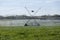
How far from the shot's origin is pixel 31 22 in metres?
24.9

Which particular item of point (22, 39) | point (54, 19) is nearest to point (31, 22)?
point (54, 19)

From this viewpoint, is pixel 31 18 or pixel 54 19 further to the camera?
pixel 54 19

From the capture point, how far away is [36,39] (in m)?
9.52

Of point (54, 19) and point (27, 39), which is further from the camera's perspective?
point (54, 19)

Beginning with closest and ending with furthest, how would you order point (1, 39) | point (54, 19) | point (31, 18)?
point (1, 39) < point (31, 18) < point (54, 19)

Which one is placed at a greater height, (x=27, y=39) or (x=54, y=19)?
(x=27, y=39)

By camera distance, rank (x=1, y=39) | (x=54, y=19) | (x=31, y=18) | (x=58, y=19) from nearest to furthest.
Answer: (x=1, y=39)
(x=31, y=18)
(x=54, y=19)
(x=58, y=19)

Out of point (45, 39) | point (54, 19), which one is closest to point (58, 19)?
point (54, 19)

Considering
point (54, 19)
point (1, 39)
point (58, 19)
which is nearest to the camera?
point (1, 39)

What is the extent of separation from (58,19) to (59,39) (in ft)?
88.2

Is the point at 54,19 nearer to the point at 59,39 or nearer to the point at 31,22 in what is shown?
the point at 31,22

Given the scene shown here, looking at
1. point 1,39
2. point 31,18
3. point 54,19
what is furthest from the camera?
point 54,19

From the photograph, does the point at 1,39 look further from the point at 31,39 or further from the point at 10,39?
the point at 31,39

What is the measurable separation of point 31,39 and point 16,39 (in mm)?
750
